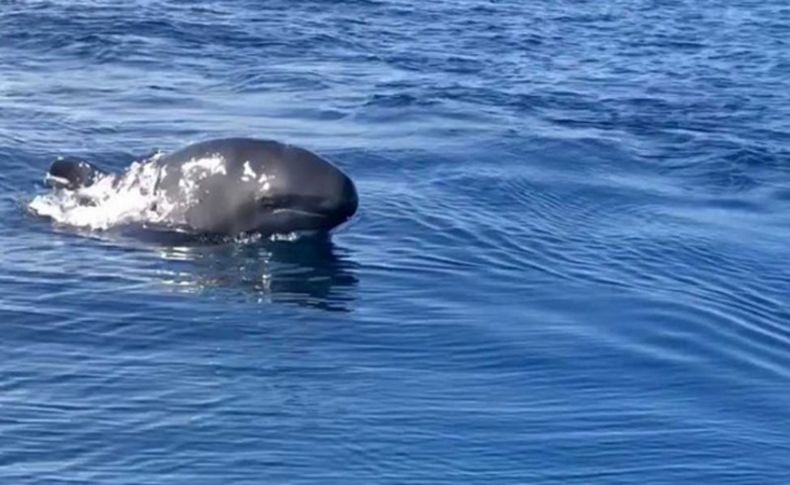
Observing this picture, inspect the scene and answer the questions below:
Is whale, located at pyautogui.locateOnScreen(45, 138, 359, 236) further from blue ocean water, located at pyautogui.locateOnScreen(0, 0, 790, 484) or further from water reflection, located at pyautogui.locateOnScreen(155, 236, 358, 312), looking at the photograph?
blue ocean water, located at pyautogui.locateOnScreen(0, 0, 790, 484)

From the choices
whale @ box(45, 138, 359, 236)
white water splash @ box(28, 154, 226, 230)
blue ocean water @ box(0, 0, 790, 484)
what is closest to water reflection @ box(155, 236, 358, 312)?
blue ocean water @ box(0, 0, 790, 484)

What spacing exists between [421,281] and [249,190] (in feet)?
5.48

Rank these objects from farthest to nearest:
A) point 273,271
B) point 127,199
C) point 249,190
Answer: point 127,199, point 249,190, point 273,271

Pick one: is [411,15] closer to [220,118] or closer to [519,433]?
[220,118]

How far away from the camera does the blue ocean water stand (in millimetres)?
12516

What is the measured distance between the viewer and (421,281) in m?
16.4

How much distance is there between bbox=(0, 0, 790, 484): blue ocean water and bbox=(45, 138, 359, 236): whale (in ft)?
1.06

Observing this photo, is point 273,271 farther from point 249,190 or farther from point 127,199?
point 127,199

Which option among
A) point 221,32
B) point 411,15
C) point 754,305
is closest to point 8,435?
point 754,305

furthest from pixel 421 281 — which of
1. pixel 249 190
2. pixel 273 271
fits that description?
pixel 249 190

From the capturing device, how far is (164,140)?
21250mm

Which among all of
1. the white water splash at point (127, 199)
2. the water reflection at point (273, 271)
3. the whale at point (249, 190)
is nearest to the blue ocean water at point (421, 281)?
the water reflection at point (273, 271)

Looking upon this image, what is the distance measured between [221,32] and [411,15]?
11.5 ft

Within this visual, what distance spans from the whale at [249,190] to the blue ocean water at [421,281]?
1.06ft
